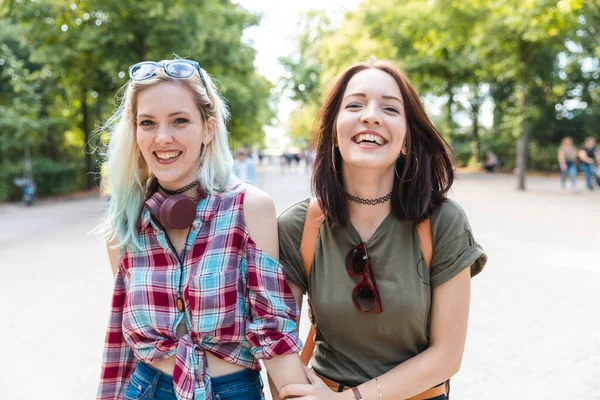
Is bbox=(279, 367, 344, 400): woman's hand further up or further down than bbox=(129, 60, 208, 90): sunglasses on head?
further down

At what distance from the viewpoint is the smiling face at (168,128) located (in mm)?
1839

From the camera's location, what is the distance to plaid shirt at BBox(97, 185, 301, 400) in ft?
5.63

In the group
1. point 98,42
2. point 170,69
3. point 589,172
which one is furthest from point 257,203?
point 589,172

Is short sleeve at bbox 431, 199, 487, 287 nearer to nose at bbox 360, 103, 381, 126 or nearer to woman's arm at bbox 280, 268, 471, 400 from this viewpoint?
woman's arm at bbox 280, 268, 471, 400

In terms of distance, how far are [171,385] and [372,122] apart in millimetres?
1069

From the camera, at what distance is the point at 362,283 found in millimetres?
1748

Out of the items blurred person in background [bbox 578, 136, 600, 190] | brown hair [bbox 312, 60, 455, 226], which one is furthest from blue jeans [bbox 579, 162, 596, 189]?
brown hair [bbox 312, 60, 455, 226]

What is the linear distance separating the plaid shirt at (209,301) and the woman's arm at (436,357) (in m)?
0.21

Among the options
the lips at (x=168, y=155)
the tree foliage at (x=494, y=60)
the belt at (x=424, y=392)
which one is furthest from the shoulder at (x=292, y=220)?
the tree foliage at (x=494, y=60)

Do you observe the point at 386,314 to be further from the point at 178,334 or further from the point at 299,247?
the point at 178,334

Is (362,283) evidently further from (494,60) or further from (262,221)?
(494,60)

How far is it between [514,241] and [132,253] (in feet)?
27.1

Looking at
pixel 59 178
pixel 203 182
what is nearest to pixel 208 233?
pixel 203 182

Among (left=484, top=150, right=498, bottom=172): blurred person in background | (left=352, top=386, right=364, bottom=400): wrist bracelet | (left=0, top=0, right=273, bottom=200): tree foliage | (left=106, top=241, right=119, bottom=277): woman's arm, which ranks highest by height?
(left=0, top=0, right=273, bottom=200): tree foliage
